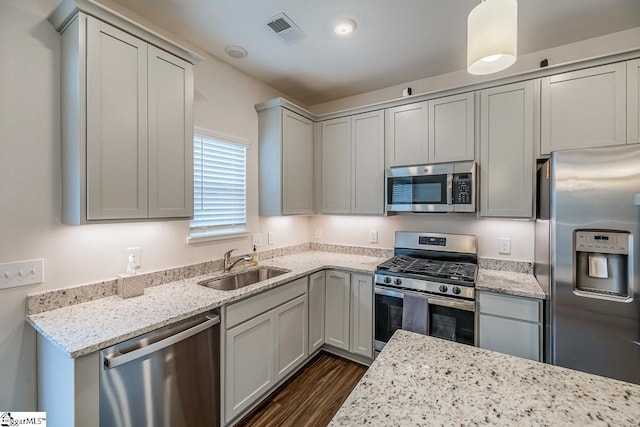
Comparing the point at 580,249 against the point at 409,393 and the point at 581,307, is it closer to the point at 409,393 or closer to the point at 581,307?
the point at 581,307

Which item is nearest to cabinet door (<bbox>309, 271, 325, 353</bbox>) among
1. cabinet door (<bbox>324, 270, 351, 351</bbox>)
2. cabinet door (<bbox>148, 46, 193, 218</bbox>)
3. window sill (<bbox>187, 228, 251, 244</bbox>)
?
cabinet door (<bbox>324, 270, 351, 351</bbox>)

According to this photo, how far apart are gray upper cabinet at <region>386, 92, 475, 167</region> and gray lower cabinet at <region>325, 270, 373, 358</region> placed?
121cm

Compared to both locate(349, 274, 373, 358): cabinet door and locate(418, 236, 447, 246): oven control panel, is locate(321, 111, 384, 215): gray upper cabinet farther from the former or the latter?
locate(349, 274, 373, 358): cabinet door

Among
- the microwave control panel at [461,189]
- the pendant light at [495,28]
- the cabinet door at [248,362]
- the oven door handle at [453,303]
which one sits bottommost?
the cabinet door at [248,362]

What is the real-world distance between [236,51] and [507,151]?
2.37 m

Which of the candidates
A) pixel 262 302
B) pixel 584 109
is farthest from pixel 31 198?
pixel 584 109

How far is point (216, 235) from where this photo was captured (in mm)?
2480

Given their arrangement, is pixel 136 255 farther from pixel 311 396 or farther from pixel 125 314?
pixel 311 396

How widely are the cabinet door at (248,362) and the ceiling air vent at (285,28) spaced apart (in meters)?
2.12

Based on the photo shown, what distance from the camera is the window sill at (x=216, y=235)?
7.57ft

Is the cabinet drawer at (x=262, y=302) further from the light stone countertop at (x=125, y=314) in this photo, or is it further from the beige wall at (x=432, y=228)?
the beige wall at (x=432, y=228)

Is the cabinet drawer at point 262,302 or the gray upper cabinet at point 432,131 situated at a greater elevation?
the gray upper cabinet at point 432,131

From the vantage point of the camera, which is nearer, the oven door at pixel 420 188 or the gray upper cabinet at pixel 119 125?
the gray upper cabinet at pixel 119 125
